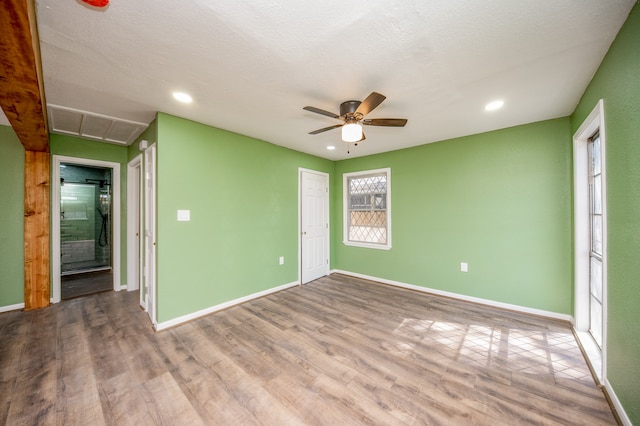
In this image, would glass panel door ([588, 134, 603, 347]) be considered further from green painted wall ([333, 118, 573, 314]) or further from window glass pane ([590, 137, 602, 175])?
green painted wall ([333, 118, 573, 314])

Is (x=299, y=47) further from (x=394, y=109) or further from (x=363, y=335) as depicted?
(x=363, y=335)

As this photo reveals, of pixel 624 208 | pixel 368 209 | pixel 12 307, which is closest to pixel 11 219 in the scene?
pixel 12 307

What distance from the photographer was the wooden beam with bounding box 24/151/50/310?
312 cm

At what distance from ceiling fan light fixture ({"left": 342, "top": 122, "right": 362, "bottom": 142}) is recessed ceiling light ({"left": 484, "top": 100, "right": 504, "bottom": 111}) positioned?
1.41 m

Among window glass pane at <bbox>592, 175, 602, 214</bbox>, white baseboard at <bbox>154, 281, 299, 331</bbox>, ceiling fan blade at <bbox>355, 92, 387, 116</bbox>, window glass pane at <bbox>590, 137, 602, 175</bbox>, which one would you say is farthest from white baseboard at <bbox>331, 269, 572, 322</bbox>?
ceiling fan blade at <bbox>355, 92, 387, 116</bbox>

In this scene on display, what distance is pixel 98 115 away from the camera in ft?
8.82

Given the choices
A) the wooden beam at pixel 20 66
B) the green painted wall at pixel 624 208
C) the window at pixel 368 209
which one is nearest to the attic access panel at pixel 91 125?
the wooden beam at pixel 20 66

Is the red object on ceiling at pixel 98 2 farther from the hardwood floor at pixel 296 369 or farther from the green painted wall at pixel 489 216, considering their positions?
the green painted wall at pixel 489 216

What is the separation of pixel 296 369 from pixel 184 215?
2.09 meters

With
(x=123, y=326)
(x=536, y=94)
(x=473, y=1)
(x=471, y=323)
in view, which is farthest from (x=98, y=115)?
(x=471, y=323)

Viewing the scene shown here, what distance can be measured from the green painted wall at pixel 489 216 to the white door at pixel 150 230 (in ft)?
11.3

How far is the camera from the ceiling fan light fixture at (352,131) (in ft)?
7.40

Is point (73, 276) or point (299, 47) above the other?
point (299, 47)

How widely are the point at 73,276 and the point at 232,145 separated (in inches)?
178
